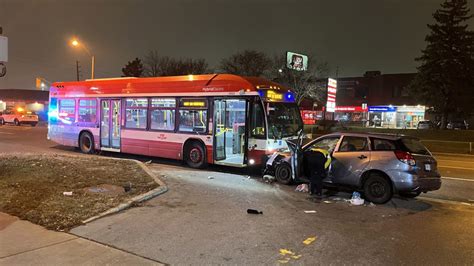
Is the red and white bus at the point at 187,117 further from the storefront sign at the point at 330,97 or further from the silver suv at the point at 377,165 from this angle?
the storefront sign at the point at 330,97

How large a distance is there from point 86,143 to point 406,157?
13.8 metres

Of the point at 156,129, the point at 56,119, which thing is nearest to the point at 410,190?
the point at 156,129

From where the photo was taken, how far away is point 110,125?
1688 centimetres

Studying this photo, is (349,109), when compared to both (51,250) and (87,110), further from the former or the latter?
(51,250)

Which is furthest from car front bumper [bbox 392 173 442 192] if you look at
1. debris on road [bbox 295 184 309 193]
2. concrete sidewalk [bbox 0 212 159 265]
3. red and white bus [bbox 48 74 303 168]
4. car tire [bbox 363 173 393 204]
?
concrete sidewalk [bbox 0 212 159 265]

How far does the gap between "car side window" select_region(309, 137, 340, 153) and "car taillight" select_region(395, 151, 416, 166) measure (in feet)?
5.45

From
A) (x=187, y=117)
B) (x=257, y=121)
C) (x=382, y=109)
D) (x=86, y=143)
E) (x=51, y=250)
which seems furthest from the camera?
(x=382, y=109)

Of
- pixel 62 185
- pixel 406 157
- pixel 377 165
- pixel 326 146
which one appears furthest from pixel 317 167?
pixel 62 185

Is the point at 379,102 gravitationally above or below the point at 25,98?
above

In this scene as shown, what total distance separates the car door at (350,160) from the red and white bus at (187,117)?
9.24ft

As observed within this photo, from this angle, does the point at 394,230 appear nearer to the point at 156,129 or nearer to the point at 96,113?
the point at 156,129

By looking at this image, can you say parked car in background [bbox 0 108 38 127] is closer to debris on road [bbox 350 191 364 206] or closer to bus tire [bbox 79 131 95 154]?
bus tire [bbox 79 131 95 154]

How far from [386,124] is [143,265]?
2361 inches

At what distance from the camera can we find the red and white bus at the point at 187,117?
41.3ft
